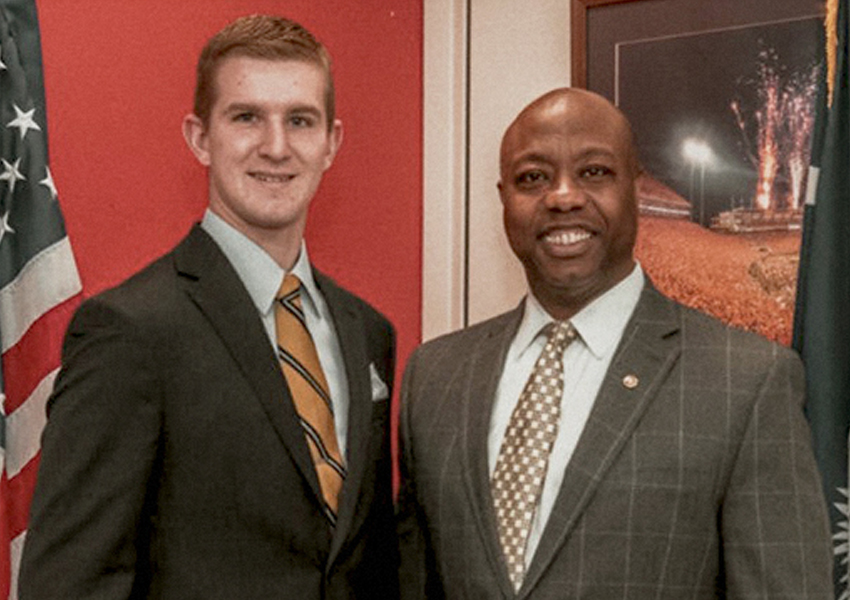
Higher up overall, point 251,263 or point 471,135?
point 471,135

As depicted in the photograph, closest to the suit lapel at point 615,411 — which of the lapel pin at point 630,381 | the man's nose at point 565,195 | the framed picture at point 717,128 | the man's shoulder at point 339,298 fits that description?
the lapel pin at point 630,381

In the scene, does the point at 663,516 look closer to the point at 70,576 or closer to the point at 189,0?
the point at 70,576

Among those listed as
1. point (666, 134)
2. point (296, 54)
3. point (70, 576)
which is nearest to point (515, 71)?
point (666, 134)

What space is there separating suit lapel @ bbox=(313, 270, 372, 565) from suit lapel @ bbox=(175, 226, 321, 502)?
0.21 ft

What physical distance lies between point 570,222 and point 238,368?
58cm

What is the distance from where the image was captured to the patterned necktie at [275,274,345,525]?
1.75 meters

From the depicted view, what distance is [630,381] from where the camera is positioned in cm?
179

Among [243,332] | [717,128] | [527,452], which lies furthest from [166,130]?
[717,128]

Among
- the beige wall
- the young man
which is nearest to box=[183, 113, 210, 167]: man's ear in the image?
the young man

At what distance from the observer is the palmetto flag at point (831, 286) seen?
8.37 feet

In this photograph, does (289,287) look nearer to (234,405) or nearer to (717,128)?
(234,405)

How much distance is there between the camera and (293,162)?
1.83 m

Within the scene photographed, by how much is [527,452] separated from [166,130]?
127 cm

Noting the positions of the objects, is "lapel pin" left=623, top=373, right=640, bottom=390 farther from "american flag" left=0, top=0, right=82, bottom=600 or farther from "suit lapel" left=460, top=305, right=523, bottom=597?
"american flag" left=0, top=0, right=82, bottom=600
